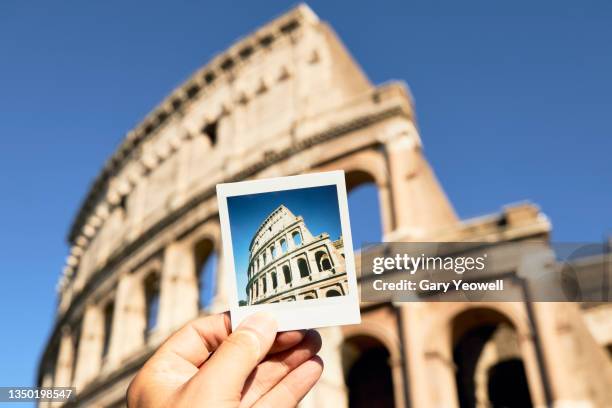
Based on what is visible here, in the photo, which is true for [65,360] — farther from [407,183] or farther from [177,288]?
[407,183]

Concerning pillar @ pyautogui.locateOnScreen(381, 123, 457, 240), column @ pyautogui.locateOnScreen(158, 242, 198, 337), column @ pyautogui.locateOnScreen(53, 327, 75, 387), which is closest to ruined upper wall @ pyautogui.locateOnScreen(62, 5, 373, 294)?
column @ pyautogui.locateOnScreen(158, 242, 198, 337)

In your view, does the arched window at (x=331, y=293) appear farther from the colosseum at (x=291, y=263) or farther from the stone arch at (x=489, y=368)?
the stone arch at (x=489, y=368)

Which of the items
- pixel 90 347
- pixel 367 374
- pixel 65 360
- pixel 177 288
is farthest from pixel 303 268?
pixel 65 360

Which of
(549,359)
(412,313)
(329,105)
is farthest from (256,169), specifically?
(549,359)

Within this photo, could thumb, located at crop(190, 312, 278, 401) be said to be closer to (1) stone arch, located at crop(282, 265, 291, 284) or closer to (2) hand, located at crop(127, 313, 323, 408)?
(2) hand, located at crop(127, 313, 323, 408)

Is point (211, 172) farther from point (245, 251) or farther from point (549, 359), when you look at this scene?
point (245, 251)

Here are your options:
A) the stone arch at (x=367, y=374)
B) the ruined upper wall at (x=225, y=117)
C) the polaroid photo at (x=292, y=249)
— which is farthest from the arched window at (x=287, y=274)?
the ruined upper wall at (x=225, y=117)
